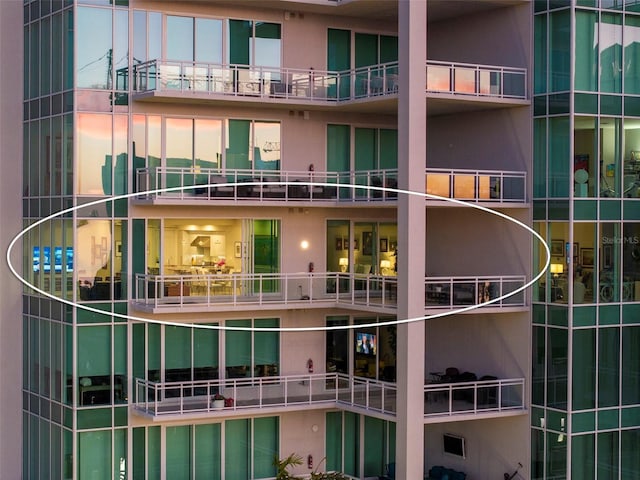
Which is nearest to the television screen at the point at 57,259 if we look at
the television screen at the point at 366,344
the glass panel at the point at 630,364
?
the television screen at the point at 366,344

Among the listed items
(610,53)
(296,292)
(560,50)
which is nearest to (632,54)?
(610,53)

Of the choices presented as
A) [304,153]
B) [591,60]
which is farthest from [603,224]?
[304,153]

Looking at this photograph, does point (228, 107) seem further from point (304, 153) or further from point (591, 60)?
point (591, 60)

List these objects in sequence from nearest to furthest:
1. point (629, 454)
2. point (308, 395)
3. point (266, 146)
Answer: point (629, 454)
point (308, 395)
point (266, 146)

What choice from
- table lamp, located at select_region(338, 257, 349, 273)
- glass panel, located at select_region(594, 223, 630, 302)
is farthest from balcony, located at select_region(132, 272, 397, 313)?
glass panel, located at select_region(594, 223, 630, 302)

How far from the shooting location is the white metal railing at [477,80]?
28.9 m

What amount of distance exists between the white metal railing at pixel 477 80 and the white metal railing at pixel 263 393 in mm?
7203

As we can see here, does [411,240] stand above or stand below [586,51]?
below

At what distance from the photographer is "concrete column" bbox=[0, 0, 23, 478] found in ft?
103

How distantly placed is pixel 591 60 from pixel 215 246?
9.98 m

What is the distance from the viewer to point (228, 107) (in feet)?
98.5

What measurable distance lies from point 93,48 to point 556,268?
11.9 m

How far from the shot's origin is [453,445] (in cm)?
3119

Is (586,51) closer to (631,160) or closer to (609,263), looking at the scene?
(631,160)
